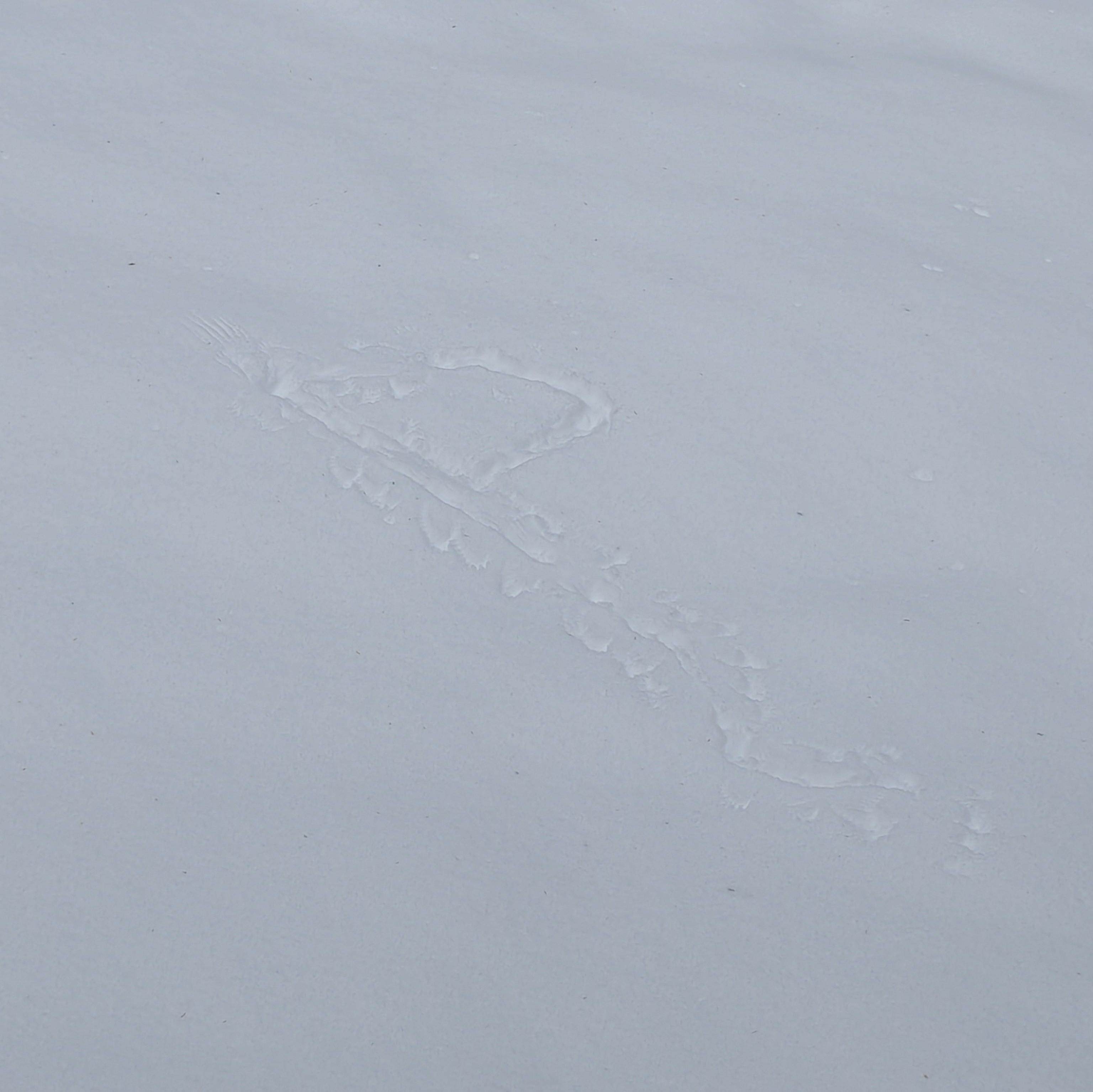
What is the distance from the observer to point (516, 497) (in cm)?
167

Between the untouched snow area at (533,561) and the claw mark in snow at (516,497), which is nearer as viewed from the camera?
the untouched snow area at (533,561)

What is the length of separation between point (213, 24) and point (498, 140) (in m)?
0.58

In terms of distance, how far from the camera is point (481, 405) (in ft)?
5.79

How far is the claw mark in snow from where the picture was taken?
145 cm

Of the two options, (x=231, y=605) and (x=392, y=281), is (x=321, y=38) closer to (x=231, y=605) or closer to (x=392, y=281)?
(x=392, y=281)

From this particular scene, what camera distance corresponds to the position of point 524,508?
1.65 m

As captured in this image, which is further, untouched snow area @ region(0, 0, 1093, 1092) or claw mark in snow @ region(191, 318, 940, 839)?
claw mark in snow @ region(191, 318, 940, 839)

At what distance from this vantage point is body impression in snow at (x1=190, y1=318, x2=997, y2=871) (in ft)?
4.73

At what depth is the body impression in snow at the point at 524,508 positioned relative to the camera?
1442 millimetres

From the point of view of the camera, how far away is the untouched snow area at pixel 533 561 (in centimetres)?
125

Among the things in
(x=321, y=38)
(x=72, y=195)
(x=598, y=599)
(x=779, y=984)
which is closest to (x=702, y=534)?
(x=598, y=599)

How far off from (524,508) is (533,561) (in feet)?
0.28

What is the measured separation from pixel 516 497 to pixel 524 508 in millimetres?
22

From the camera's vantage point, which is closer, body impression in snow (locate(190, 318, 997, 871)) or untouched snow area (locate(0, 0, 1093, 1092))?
untouched snow area (locate(0, 0, 1093, 1092))
